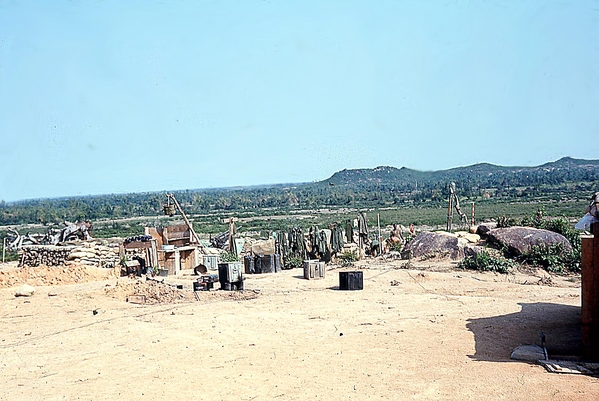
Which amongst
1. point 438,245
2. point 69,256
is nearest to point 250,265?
point 69,256

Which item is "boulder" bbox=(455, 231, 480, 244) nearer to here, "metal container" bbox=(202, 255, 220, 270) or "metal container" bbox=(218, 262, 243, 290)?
"metal container" bbox=(202, 255, 220, 270)

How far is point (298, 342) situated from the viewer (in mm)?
9219

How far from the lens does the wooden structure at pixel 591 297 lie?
7.69 m

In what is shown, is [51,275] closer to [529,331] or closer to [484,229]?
[529,331]

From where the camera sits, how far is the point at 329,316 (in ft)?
36.3

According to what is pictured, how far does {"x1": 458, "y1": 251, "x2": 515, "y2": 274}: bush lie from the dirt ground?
1261mm

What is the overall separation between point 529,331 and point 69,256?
48.0ft

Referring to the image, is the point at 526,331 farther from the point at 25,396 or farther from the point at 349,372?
the point at 25,396

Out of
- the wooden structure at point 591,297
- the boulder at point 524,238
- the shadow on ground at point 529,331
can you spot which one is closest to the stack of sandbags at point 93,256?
the boulder at point 524,238

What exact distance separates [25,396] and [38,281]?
10.4 meters

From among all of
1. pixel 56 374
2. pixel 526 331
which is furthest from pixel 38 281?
pixel 526 331

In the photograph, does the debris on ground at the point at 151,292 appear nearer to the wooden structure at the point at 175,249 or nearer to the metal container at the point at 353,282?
the metal container at the point at 353,282

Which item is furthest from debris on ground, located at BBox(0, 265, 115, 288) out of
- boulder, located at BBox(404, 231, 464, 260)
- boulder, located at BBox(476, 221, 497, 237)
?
boulder, located at BBox(476, 221, 497, 237)

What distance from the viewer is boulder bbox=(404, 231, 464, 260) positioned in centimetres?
1828
